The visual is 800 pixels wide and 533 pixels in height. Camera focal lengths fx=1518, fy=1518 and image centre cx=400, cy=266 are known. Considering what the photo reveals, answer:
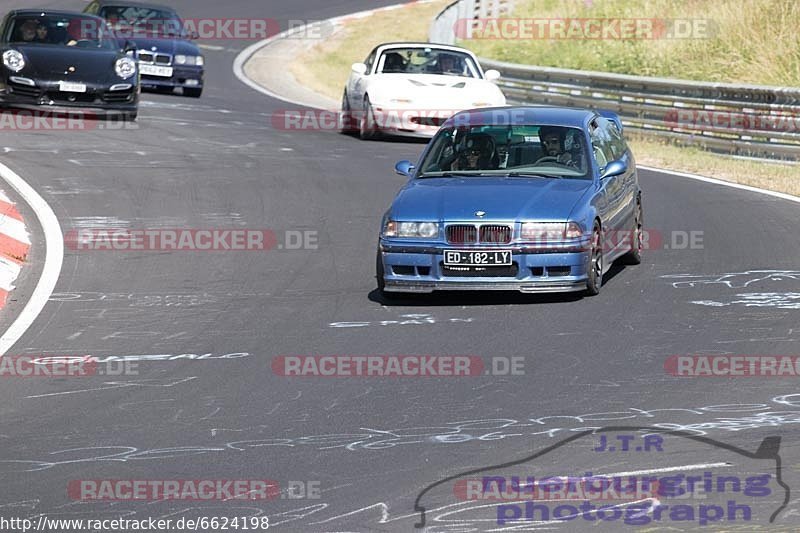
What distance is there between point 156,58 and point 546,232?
1715 cm

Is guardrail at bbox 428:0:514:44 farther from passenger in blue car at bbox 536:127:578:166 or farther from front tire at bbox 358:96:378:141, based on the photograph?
passenger in blue car at bbox 536:127:578:166

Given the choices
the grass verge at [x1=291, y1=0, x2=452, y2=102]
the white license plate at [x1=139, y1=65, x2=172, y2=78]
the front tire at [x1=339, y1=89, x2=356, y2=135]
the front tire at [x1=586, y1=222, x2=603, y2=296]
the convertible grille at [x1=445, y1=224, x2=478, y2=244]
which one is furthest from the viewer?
the grass verge at [x1=291, y1=0, x2=452, y2=102]

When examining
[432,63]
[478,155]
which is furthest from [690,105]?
[478,155]

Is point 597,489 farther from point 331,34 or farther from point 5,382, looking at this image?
point 331,34

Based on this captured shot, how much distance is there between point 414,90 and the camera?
22.0 m

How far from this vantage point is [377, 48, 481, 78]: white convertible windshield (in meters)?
22.8

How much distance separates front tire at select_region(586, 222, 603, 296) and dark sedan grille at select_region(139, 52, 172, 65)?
16.7 m

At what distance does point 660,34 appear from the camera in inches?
1257

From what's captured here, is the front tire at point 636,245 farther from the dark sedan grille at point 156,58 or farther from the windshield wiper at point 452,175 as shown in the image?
the dark sedan grille at point 156,58

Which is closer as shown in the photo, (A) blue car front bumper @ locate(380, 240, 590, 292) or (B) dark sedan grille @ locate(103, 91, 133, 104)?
(A) blue car front bumper @ locate(380, 240, 590, 292)

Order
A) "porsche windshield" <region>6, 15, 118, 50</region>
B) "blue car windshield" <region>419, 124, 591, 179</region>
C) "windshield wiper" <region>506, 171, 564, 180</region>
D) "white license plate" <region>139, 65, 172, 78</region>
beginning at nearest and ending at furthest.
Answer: "windshield wiper" <region>506, 171, 564, 180</region> → "blue car windshield" <region>419, 124, 591, 179</region> → "porsche windshield" <region>6, 15, 118, 50</region> → "white license plate" <region>139, 65, 172, 78</region>

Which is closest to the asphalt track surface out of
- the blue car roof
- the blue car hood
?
the blue car hood

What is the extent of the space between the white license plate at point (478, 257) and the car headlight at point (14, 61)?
38.3 ft

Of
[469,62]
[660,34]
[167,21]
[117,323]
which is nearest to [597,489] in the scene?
[117,323]
